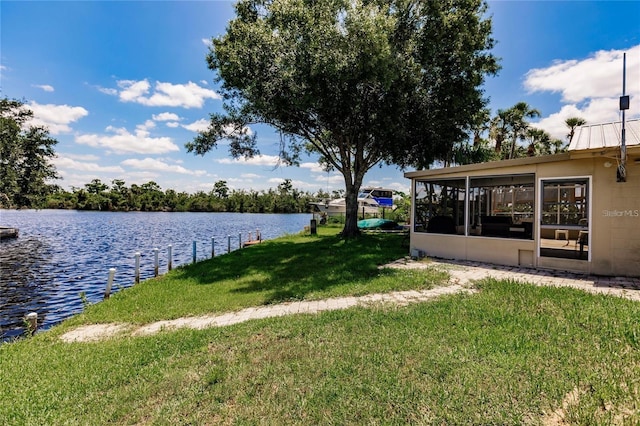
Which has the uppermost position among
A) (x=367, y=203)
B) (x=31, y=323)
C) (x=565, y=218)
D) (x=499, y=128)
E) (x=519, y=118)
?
(x=519, y=118)

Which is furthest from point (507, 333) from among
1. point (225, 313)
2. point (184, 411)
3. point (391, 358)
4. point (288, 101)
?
point (288, 101)

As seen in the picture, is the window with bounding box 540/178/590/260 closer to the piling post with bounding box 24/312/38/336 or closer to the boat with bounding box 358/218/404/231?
the boat with bounding box 358/218/404/231

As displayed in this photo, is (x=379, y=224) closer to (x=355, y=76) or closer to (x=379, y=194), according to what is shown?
(x=355, y=76)

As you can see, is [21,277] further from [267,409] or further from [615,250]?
[615,250]

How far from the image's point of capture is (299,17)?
10461mm

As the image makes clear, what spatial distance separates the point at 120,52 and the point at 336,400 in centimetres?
1595

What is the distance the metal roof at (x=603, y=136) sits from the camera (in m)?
6.36

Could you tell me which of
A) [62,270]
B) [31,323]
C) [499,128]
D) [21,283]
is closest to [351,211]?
[31,323]

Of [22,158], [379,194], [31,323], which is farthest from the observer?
[379,194]

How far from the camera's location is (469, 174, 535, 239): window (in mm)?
9344

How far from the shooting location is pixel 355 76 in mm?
10047

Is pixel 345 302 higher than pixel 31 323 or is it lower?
higher

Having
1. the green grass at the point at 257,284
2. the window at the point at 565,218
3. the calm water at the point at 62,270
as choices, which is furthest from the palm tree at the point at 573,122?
the calm water at the point at 62,270

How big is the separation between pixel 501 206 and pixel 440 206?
8.14 feet
